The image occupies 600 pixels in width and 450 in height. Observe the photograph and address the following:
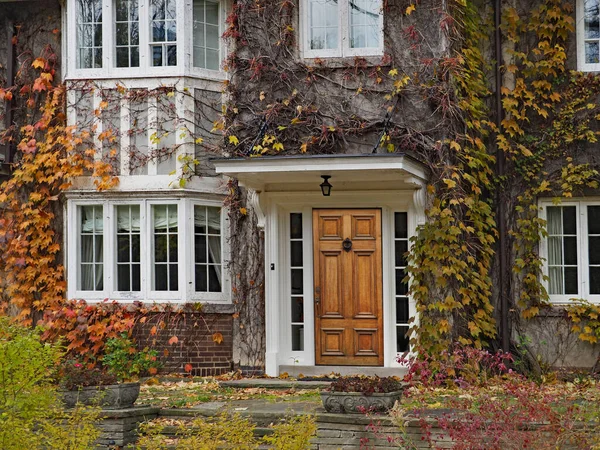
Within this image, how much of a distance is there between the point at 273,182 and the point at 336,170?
5.21 ft

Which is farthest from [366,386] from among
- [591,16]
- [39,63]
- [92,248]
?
[39,63]

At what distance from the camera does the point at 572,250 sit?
47.8 ft

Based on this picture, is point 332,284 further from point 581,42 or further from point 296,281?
point 581,42

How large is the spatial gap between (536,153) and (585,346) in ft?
9.18

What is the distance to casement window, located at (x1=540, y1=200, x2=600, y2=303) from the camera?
1446 cm

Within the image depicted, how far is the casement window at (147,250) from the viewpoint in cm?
1480

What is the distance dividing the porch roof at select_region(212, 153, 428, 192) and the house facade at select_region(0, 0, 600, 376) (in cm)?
5

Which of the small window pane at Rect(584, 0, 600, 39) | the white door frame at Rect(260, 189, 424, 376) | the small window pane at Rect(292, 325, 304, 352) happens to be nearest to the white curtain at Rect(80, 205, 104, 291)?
the white door frame at Rect(260, 189, 424, 376)

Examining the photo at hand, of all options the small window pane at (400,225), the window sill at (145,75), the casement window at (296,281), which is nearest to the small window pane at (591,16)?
the small window pane at (400,225)

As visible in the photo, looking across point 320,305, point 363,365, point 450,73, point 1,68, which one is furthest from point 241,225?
point 1,68

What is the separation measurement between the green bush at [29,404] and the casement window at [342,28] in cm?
678

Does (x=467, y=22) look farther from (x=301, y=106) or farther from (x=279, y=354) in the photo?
(x=279, y=354)

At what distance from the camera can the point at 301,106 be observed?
46.2ft

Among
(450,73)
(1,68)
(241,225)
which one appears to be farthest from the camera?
(1,68)
